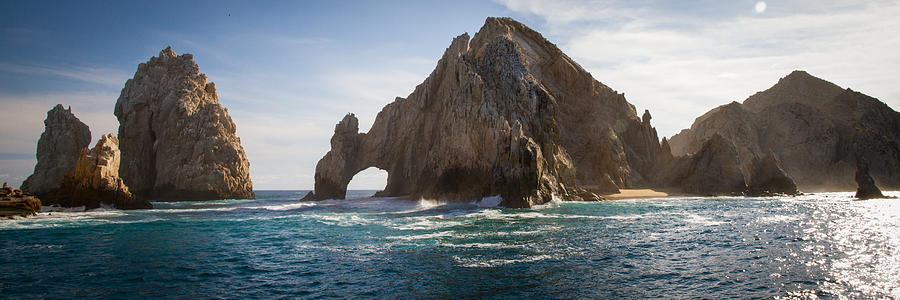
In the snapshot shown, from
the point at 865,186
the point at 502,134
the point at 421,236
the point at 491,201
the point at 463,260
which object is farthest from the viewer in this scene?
the point at 865,186

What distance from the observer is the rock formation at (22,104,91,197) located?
5541cm

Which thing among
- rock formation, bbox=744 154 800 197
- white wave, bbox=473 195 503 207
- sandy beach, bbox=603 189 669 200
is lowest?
white wave, bbox=473 195 503 207

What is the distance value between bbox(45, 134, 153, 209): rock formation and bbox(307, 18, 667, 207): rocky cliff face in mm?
24670

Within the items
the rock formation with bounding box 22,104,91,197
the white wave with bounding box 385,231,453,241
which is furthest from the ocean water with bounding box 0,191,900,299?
the rock formation with bounding box 22,104,91,197

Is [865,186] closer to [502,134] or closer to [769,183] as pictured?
[769,183]

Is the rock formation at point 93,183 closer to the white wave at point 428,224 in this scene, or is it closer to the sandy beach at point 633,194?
the white wave at point 428,224

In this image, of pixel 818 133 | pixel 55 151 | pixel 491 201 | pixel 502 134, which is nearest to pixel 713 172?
pixel 502 134

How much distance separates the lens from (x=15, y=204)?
103 ft

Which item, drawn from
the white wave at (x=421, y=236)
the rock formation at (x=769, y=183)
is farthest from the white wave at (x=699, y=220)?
the rock formation at (x=769, y=183)

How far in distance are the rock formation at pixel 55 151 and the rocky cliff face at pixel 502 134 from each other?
31.4 metres

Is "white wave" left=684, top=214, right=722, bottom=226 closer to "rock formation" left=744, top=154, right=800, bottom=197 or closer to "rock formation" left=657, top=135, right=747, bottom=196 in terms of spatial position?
"rock formation" left=657, top=135, right=747, bottom=196

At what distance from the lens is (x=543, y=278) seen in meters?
12.5

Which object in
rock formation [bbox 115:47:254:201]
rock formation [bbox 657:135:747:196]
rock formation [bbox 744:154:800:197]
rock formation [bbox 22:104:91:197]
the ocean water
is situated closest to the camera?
the ocean water

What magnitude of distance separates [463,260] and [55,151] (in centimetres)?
6621
